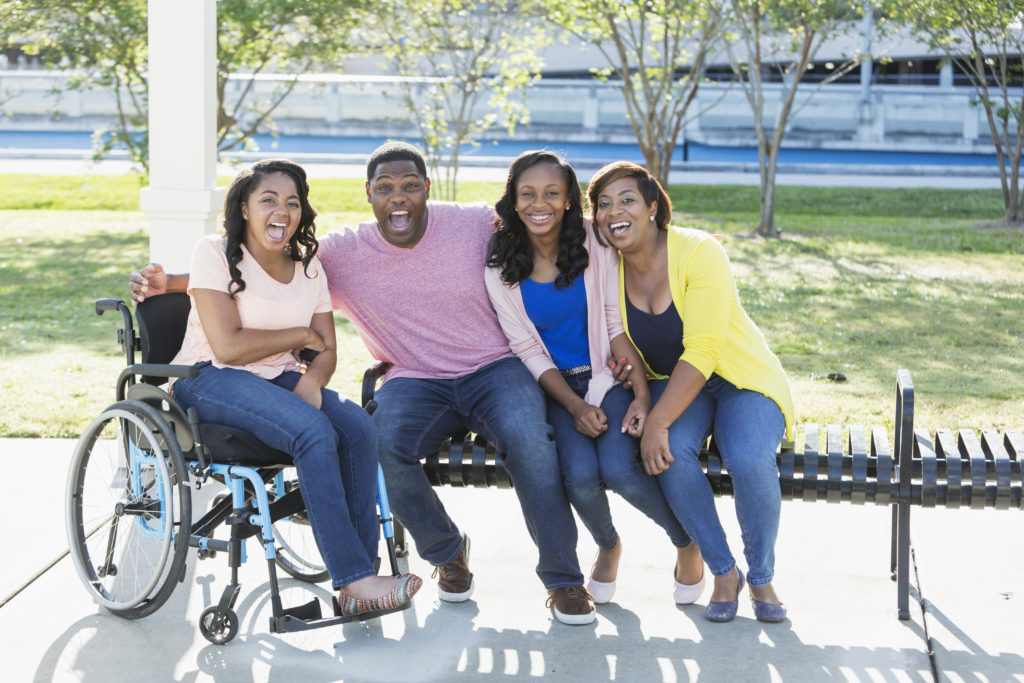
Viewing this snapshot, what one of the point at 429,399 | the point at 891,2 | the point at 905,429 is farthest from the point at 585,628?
the point at 891,2

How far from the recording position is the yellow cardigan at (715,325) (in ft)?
11.9

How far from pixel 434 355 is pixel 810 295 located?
5946 millimetres

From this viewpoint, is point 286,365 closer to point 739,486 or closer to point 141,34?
point 739,486

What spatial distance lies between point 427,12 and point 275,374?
984 cm

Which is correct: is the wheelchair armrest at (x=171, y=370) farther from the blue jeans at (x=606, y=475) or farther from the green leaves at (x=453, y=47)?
the green leaves at (x=453, y=47)

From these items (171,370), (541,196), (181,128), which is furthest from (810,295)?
(171,370)

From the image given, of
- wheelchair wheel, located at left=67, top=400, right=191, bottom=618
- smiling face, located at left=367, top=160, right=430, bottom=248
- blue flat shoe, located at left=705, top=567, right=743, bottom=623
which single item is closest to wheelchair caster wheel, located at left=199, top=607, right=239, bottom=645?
wheelchair wheel, located at left=67, top=400, right=191, bottom=618

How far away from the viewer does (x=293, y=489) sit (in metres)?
3.61

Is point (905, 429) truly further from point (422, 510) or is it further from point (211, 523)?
point (211, 523)

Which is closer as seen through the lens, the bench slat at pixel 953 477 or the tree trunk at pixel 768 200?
the bench slat at pixel 953 477

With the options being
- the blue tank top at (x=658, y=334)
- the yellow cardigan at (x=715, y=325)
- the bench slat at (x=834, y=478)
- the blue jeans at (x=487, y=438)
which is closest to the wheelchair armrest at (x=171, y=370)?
the blue jeans at (x=487, y=438)

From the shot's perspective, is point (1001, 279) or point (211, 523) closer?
point (211, 523)

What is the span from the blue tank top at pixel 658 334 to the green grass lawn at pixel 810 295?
7.68 ft

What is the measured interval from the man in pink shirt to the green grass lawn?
235 cm
